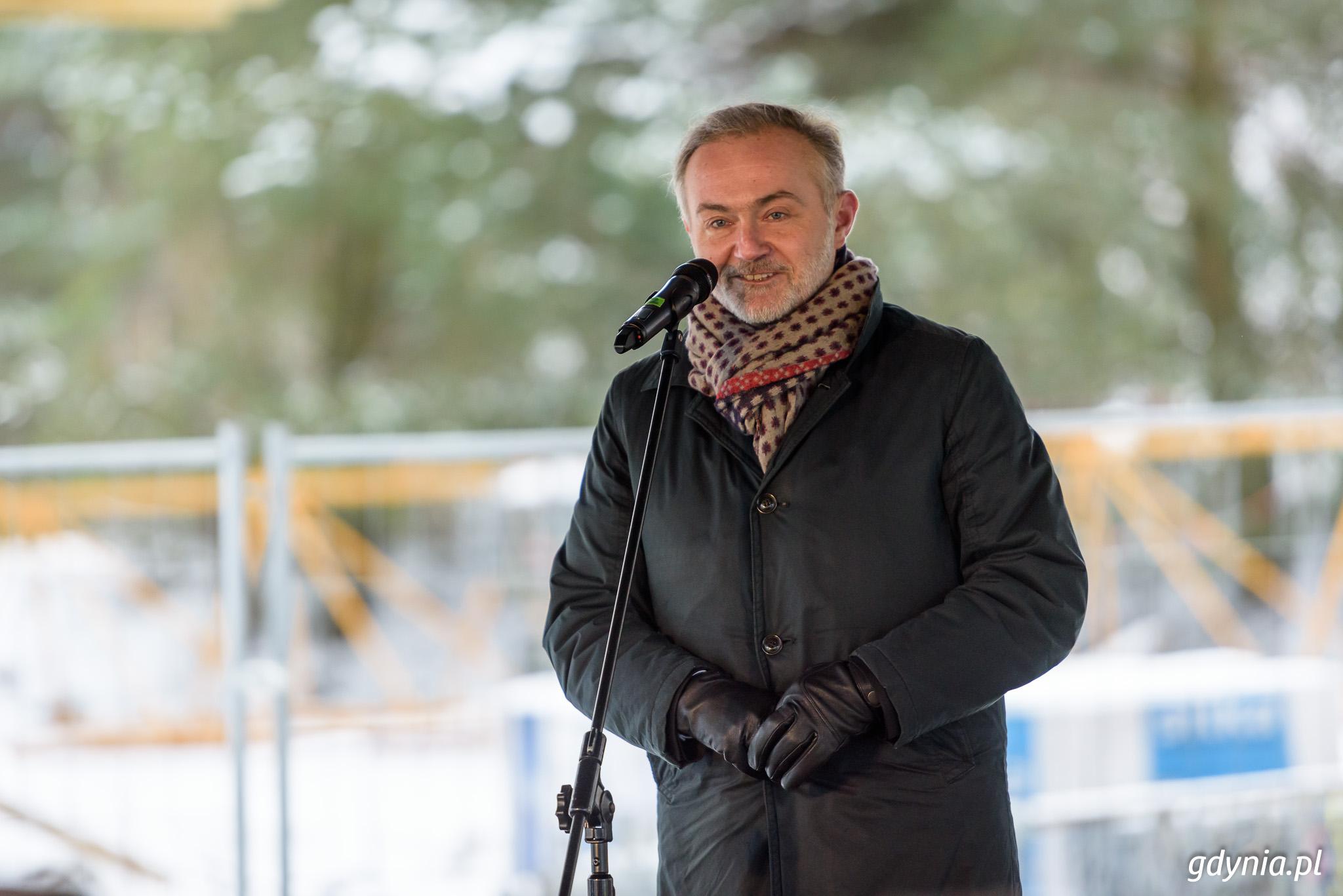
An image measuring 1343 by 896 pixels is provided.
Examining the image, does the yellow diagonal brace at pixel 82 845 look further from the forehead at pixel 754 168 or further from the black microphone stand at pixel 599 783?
the forehead at pixel 754 168

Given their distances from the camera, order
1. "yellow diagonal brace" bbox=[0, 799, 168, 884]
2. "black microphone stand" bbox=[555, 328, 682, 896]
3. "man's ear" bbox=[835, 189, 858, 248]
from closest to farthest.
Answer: "black microphone stand" bbox=[555, 328, 682, 896] → "man's ear" bbox=[835, 189, 858, 248] → "yellow diagonal brace" bbox=[0, 799, 168, 884]

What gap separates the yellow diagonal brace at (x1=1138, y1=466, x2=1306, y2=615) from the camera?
6.59 m

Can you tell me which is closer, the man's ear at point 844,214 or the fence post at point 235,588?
the man's ear at point 844,214

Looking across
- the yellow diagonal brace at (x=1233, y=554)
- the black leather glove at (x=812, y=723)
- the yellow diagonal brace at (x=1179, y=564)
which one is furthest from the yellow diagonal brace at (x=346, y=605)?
the black leather glove at (x=812, y=723)

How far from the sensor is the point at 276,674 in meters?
3.59

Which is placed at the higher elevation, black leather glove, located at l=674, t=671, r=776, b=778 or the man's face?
the man's face

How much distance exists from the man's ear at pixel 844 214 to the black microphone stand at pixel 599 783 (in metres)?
0.47

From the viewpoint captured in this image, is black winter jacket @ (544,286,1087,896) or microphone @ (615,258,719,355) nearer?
microphone @ (615,258,719,355)

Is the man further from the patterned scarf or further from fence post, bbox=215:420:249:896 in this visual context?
fence post, bbox=215:420:249:896

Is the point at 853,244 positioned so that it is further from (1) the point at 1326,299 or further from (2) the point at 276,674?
(2) the point at 276,674

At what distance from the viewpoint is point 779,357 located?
6.30 ft

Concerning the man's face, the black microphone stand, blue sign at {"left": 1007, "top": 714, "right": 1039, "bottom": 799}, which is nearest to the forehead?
the man's face

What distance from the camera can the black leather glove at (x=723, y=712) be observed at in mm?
1754

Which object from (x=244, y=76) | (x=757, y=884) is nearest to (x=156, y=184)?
(x=244, y=76)
